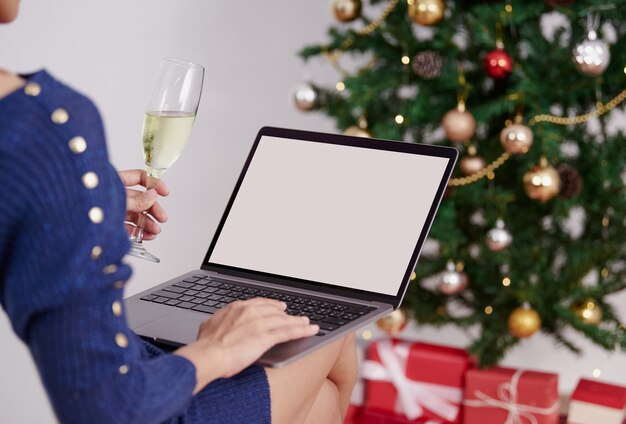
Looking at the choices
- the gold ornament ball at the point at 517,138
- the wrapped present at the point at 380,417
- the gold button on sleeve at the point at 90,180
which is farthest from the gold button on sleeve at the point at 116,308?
the wrapped present at the point at 380,417

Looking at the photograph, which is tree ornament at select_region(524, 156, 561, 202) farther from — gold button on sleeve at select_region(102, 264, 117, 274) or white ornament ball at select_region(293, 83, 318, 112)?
gold button on sleeve at select_region(102, 264, 117, 274)

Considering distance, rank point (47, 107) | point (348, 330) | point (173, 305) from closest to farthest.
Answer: point (47, 107)
point (348, 330)
point (173, 305)

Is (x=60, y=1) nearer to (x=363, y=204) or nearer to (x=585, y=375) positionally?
(x=363, y=204)

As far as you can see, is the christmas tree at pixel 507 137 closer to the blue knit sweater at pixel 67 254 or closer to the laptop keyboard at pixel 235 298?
the laptop keyboard at pixel 235 298

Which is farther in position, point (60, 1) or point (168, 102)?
point (60, 1)

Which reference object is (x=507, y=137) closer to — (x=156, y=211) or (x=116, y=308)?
(x=156, y=211)

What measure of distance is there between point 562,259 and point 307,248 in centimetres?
103

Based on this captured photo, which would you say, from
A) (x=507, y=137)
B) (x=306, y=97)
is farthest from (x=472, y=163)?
(x=306, y=97)

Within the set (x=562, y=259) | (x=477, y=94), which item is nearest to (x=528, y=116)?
(x=477, y=94)

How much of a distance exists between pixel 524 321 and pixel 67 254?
1410 millimetres

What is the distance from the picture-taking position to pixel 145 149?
1.34 m

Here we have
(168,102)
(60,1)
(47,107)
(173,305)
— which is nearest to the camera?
(47,107)

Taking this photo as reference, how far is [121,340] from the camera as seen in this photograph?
2.55ft

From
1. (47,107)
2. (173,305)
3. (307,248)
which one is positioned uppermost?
(47,107)
